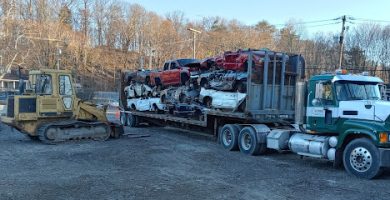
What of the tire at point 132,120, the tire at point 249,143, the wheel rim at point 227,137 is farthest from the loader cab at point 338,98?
the tire at point 132,120

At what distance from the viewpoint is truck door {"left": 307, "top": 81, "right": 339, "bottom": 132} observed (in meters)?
10.6

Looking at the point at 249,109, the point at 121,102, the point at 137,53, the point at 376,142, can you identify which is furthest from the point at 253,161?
the point at 137,53

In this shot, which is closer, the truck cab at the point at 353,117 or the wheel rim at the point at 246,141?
Answer: the truck cab at the point at 353,117

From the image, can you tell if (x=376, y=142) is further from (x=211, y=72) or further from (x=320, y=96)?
(x=211, y=72)

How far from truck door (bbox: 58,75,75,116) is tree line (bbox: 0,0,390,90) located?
37441 millimetres

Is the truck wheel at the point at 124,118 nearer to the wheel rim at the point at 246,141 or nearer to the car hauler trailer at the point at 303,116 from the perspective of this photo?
the car hauler trailer at the point at 303,116

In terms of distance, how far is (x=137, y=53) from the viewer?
7488cm

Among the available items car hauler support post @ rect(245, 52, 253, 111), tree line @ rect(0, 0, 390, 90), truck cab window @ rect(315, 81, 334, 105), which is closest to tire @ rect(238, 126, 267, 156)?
car hauler support post @ rect(245, 52, 253, 111)

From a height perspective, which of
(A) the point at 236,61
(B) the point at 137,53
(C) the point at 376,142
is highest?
(B) the point at 137,53

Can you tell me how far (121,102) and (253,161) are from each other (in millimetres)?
12170

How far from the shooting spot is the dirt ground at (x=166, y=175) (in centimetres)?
793

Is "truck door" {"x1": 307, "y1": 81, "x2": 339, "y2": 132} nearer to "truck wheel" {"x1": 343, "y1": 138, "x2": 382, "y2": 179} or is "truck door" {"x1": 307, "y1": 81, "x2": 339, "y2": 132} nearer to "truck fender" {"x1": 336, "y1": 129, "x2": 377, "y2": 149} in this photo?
"truck fender" {"x1": 336, "y1": 129, "x2": 377, "y2": 149}

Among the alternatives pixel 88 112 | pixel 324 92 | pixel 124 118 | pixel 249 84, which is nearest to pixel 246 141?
pixel 249 84

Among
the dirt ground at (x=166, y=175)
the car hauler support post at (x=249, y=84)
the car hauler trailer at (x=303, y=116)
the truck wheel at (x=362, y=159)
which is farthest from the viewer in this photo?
the car hauler support post at (x=249, y=84)
